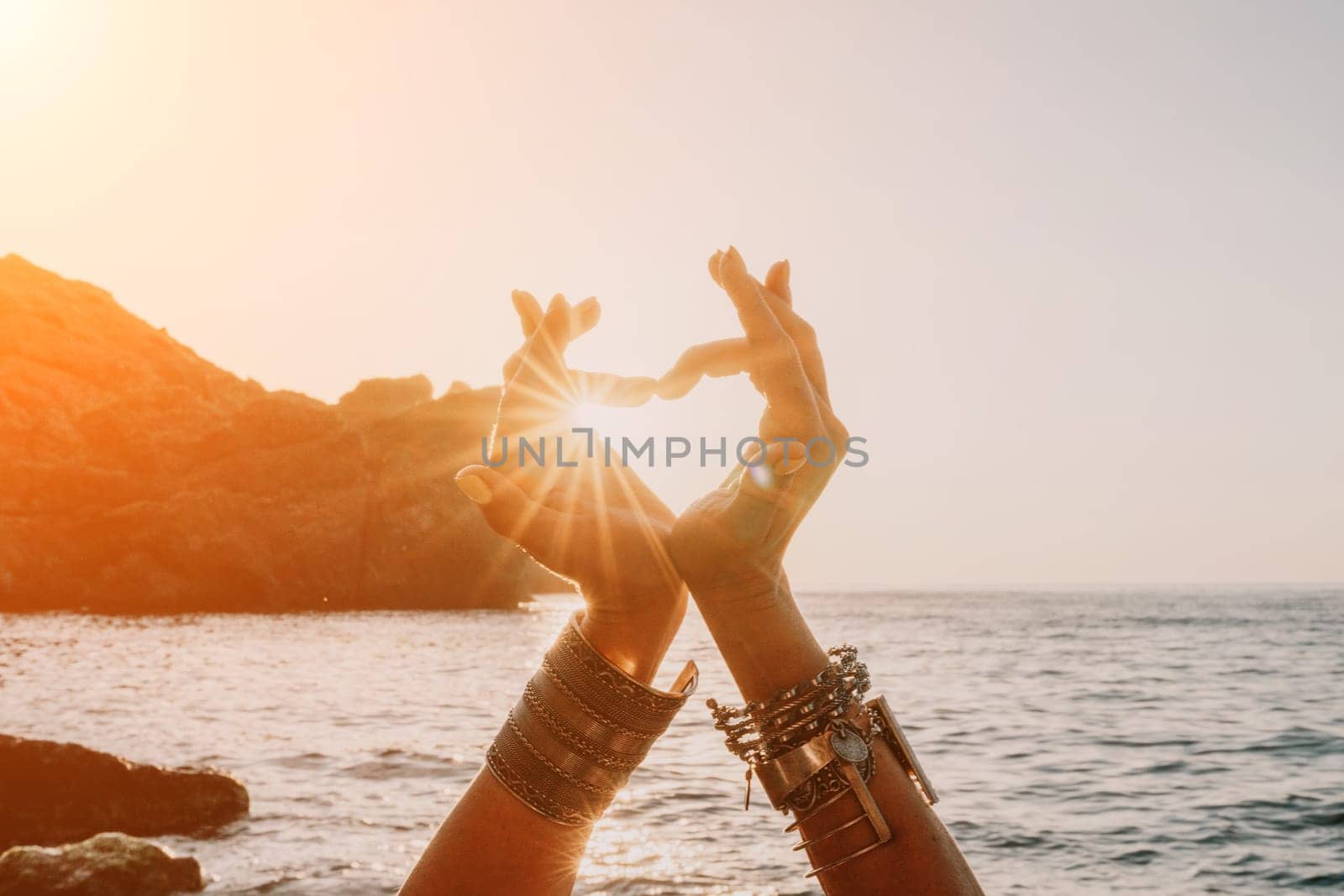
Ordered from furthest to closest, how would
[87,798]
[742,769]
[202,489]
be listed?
1. [202,489]
2. [742,769]
3. [87,798]

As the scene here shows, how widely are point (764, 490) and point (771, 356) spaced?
22 centimetres

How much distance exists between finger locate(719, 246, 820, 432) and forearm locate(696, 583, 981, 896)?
279mm

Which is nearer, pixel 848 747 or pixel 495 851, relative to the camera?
pixel 848 747

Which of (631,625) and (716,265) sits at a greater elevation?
(716,265)

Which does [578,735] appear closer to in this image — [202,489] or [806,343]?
[806,343]

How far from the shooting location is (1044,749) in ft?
55.6

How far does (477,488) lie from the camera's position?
1543 millimetres

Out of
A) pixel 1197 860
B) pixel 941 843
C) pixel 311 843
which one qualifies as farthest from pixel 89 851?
pixel 1197 860

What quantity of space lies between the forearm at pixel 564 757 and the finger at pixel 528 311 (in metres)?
0.60

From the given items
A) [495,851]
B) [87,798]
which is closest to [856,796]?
[495,851]

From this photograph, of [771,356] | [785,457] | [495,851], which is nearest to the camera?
[785,457]

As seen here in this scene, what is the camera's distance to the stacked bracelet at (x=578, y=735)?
5.32ft

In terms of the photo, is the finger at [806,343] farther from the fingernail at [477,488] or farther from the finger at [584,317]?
the fingernail at [477,488]

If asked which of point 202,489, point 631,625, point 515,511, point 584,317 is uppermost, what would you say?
point 202,489
